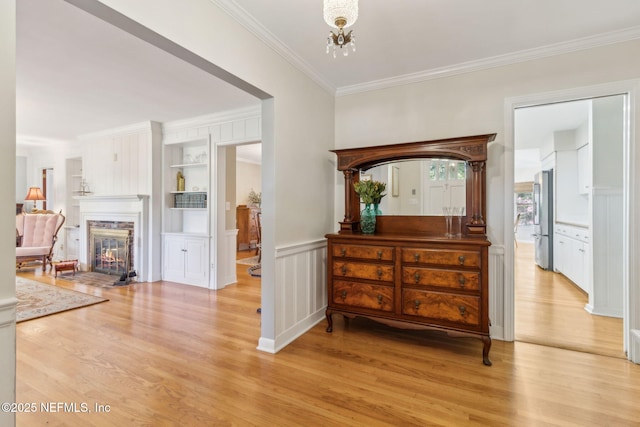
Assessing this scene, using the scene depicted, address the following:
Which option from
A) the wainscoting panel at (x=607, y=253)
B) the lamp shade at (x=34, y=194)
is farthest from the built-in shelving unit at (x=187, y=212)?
the wainscoting panel at (x=607, y=253)

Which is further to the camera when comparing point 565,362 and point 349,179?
point 349,179

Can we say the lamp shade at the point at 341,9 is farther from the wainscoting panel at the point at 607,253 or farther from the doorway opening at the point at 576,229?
the wainscoting panel at the point at 607,253

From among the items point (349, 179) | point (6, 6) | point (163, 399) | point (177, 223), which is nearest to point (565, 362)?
point (349, 179)

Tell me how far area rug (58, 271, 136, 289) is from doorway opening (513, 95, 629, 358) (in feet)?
17.8

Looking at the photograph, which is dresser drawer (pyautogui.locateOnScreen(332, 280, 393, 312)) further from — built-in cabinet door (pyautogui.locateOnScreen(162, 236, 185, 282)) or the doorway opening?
built-in cabinet door (pyautogui.locateOnScreen(162, 236, 185, 282))

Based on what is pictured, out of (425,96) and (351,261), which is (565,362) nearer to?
(351,261)

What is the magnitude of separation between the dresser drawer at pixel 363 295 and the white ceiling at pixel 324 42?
6.86ft

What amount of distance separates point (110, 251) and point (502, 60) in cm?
630

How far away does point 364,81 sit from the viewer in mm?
3189

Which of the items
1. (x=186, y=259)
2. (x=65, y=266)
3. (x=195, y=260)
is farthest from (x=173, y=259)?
(x=65, y=266)

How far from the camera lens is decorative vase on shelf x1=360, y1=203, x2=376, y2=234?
302 centimetres

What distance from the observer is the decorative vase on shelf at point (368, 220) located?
119 inches

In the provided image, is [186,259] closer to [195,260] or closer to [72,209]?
[195,260]

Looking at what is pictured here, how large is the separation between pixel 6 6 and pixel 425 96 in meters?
2.98
